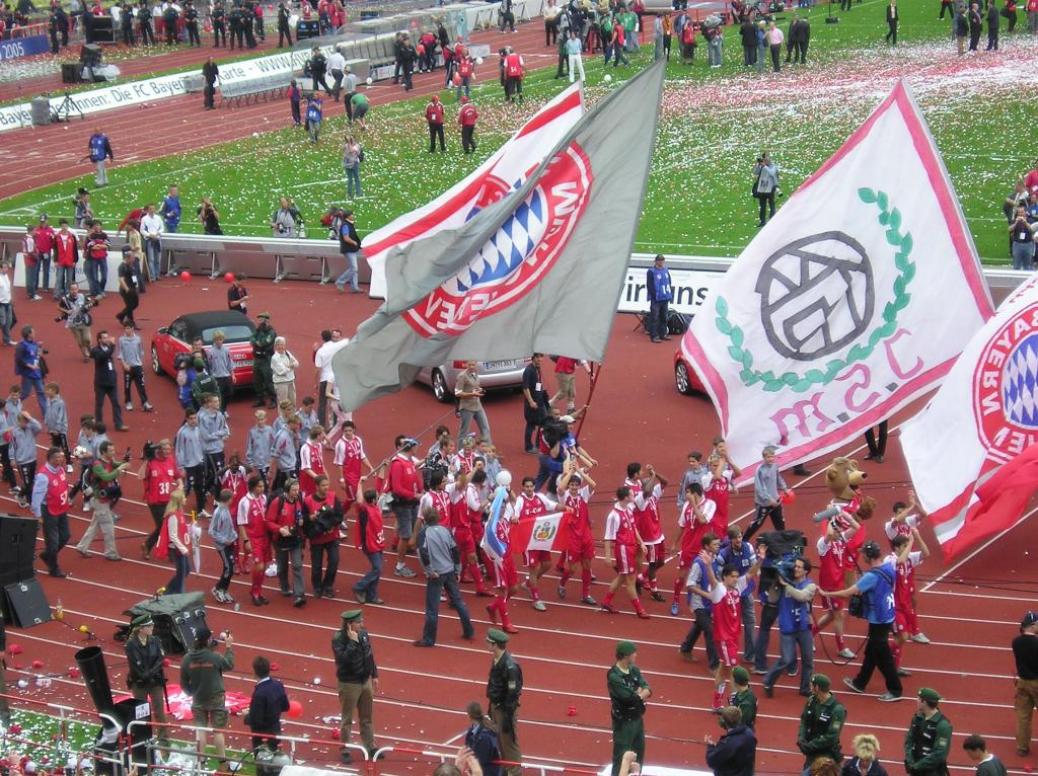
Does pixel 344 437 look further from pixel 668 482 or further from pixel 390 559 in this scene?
A: pixel 668 482

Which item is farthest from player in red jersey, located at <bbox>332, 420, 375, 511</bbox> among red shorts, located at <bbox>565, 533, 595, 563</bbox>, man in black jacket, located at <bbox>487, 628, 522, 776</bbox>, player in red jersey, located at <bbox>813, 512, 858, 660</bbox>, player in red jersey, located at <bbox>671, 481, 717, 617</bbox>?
man in black jacket, located at <bbox>487, 628, 522, 776</bbox>

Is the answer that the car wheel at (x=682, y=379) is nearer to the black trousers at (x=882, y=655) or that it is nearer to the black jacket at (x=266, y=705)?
the black trousers at (x=882, y=655)

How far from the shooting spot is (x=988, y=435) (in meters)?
18.1

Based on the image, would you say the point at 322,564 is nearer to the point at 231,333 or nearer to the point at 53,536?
the point at 53,536

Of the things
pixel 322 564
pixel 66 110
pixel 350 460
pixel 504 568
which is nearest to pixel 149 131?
pixel 66 110

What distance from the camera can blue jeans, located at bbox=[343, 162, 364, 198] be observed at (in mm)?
38469

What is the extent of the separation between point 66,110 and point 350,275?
76.9 feet

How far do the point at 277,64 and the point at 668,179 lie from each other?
20620 millimetres

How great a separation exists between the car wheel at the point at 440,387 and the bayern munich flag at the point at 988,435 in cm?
939

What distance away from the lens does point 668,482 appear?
→ 2289 centimetres

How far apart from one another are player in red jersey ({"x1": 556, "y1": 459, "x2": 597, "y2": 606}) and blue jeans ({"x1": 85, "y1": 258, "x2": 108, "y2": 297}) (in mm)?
16569

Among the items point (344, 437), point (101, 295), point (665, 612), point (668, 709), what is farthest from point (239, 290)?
point (668, 709)

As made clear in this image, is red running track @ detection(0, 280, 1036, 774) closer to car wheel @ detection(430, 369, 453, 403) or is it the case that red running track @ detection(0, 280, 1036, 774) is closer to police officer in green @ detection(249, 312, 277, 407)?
car wheel @ detection(430, 369, 453, 403)

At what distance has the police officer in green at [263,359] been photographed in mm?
25609
